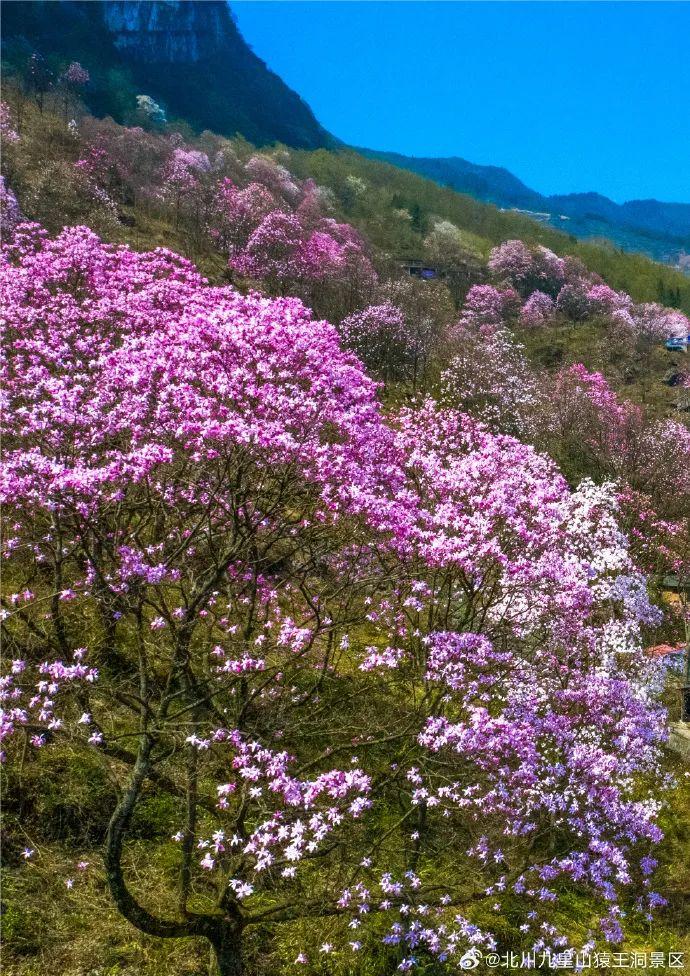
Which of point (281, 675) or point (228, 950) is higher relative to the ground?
point (281, 675)

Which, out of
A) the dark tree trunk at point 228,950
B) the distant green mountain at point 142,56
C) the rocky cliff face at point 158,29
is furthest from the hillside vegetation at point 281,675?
the rocky cliff face at point 158,29

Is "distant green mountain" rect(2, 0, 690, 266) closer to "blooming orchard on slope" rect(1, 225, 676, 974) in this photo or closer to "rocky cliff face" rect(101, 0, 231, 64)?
"rocky cliff face" rect(101, 0, 231, 64)

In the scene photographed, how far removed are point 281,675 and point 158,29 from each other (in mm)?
211208

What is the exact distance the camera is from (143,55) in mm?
168125

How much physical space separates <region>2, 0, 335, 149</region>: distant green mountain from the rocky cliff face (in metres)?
0.22

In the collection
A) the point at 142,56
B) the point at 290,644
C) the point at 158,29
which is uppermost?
the point at 158,29

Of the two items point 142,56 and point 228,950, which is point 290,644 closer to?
point 228,950

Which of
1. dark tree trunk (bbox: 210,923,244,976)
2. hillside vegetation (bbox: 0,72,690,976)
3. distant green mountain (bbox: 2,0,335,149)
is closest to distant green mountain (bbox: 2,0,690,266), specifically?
distant green mountain (bbox: 2,0,335,149)

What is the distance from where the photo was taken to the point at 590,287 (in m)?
89.2

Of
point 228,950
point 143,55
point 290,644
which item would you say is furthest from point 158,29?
point 228,950

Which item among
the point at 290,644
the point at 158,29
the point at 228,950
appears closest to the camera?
the point at 228,950

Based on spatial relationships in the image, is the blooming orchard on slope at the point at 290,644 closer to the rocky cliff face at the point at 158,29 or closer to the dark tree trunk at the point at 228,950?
the dark tree trunk at the point at 228,950

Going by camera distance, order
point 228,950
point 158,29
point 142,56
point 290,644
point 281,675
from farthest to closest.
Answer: point 158,29, point 142,56, point 281,675, point 290,644, point 228,950

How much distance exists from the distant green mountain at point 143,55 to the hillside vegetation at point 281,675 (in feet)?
410
